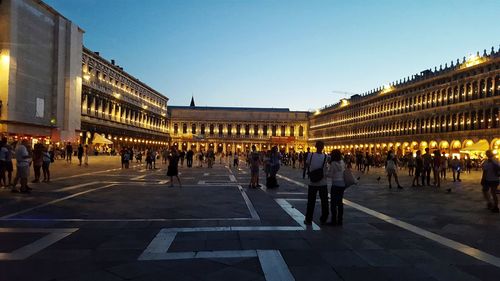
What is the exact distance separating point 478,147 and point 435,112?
53.3 feet

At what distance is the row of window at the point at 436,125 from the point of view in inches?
2117

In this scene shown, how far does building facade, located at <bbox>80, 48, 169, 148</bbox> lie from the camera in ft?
186

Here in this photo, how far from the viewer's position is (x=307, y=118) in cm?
12394

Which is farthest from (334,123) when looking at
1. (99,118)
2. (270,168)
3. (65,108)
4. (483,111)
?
(270,168)

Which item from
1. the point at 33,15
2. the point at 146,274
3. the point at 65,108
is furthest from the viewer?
the point at 65,108

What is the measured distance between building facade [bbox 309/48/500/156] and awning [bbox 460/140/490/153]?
457 mm

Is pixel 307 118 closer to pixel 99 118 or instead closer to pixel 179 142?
pixel 179 142

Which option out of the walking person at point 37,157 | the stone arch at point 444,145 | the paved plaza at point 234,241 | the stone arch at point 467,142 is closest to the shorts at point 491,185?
the paved plaza at point 234,241

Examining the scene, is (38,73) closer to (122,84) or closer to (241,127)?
(122,84)

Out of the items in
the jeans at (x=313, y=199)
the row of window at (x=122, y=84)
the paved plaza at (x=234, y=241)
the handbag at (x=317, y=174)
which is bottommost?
the paved plaza at (x=234, y=241)

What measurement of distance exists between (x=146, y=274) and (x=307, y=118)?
396 feet

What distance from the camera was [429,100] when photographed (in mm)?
66938

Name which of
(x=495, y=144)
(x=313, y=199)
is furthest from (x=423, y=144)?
(x=313, y=199)

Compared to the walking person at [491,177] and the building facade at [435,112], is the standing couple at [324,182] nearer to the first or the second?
the walking person at [491,177]
